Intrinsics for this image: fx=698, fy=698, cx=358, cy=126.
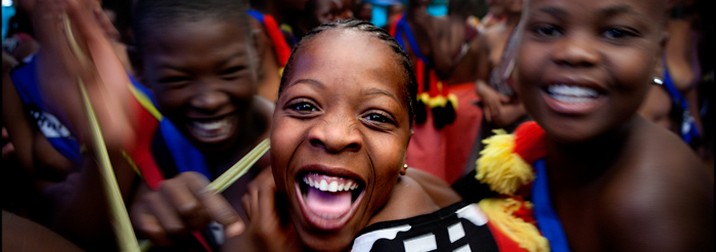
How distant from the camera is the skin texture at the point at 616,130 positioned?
165 centimetres

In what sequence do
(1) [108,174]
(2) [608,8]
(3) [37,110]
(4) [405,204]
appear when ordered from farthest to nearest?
1. (3) [37,110]
2. (2) [608,8]
3. (4) [405,204]
4. (1) [108,174]

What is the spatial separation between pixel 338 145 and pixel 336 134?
2cm

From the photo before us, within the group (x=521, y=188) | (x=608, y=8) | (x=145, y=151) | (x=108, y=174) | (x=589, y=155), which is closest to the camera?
(x=108, y=174)

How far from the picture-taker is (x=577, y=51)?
67.2 inches

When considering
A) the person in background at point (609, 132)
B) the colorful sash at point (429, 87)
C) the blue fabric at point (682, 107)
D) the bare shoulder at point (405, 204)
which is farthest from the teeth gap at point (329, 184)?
the blue fabric at point (682, 107)

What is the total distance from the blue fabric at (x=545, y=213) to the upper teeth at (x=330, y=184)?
0.69 meters

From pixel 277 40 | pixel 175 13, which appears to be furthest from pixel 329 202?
pixel 277 40

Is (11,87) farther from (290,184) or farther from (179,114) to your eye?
(290,184)

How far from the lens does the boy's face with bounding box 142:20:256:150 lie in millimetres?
2039

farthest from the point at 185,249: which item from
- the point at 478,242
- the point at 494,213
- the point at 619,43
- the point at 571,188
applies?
the point at 619,43

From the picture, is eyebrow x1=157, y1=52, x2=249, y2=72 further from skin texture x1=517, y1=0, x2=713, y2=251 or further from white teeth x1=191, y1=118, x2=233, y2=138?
skin texture x1=517, y1=0, x2=713, y2=251

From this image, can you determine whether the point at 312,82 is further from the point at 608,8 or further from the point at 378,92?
the point at 608,8

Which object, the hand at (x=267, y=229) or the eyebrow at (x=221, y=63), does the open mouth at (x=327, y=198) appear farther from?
the eyebrow at (x=221, y=63)

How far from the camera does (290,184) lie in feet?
4.91
